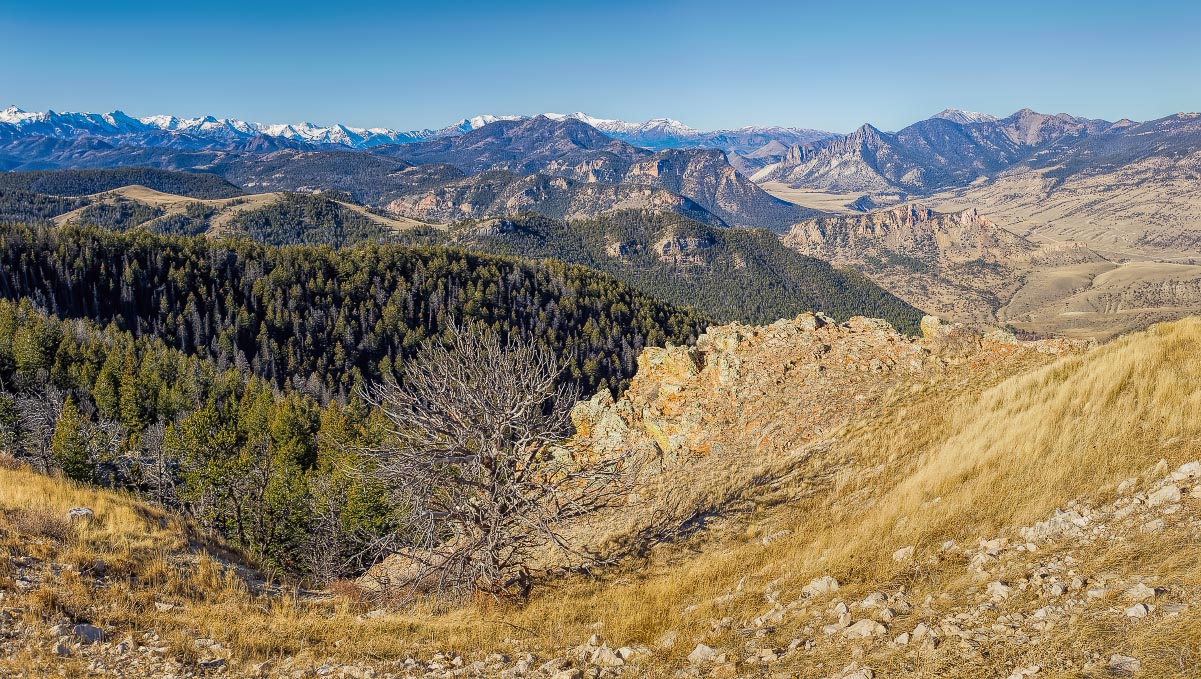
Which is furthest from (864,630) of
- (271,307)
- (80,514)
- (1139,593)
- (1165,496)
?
(271,307)

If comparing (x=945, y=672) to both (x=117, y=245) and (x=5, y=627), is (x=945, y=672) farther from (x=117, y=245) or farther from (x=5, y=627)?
(x=117, y=245)

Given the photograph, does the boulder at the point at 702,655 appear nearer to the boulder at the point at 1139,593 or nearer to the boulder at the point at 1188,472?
the boulder at the point at 1139,593

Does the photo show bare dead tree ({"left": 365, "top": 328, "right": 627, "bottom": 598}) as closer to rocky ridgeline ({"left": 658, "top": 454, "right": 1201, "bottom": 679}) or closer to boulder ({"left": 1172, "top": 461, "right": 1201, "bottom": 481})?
rocky ridgeline ({"left": 658, "top": 454, "right": 1201, "bottom": 679})

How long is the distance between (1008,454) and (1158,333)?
9.35 m

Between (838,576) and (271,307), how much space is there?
195631 millimetres

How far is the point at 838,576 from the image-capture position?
10.4m

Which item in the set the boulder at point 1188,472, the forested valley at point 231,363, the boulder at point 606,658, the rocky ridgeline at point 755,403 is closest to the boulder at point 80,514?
the forested valley at point 231,363

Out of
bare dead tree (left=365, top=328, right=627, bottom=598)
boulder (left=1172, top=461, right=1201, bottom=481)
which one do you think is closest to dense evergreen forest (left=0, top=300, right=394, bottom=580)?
bare dead tree (left=365, top=328, right=627, bottom=598)

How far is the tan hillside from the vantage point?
739 centimetres

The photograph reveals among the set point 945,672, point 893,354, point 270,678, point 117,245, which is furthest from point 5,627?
point 117,245

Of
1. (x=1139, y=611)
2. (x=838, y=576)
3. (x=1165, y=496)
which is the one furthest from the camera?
(x=838, y=576)

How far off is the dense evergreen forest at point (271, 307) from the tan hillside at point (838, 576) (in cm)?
13359

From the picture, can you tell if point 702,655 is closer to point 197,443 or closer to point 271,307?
point 197,443

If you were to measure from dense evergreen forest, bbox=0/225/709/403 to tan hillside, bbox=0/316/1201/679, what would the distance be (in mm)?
133594
